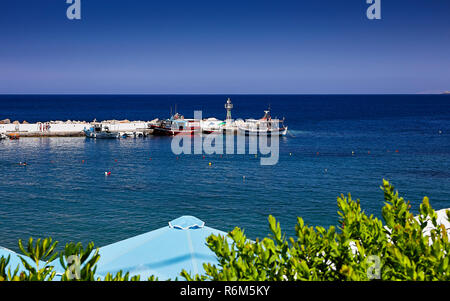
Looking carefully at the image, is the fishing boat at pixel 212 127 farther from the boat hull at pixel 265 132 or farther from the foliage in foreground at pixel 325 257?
the foliage in foreground at pixel 325 257

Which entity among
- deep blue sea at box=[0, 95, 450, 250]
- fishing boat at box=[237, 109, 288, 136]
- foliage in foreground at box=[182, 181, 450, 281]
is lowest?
deep blue sea at box=[0, 95, 450, 250]

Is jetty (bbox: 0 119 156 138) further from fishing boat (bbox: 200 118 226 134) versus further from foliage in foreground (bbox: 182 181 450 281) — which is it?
foliage in foreground (bbox: 182 181 450 281)

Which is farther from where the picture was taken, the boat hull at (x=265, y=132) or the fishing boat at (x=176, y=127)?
the fishing boat at (x=176, y=127)

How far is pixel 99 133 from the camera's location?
6769cm

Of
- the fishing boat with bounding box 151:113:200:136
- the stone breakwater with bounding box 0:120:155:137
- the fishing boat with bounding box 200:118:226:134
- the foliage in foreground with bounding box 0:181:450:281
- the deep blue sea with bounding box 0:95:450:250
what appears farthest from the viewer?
the fishing boat with bounding box 200:118:226:134

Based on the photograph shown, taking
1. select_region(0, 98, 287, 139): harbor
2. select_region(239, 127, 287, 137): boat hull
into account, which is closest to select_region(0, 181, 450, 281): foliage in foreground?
select_region(0, 98, 287, 139): harbor

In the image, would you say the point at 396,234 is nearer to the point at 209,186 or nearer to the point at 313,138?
the point at 209,186

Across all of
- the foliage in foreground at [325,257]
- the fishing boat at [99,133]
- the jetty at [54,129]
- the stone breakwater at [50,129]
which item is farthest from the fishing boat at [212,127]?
A: the foliage in foreground at [325,257]

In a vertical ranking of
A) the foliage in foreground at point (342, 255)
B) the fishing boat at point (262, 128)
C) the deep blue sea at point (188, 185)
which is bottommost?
the deep blue sea at point (188, 185)

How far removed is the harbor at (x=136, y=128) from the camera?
68.4m

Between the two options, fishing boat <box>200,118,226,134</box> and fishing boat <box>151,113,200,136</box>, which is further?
fishing boat <box>200,118,226,134</box>

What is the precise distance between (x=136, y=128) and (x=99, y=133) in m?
10.5

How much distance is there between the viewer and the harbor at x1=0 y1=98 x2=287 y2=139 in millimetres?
68438

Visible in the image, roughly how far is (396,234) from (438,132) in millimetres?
78940
